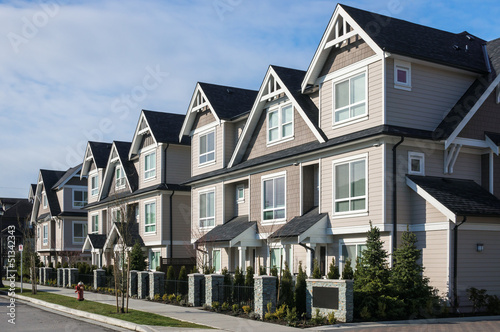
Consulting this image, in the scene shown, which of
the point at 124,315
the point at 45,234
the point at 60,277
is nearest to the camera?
the point at 124,315

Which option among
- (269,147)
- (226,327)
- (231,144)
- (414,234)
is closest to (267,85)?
(269,147)

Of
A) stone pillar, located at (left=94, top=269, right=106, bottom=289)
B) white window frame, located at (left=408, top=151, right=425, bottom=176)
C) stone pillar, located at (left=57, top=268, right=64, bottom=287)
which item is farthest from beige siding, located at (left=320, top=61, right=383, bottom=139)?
stone pillar, located at (left=57, top=268, right=64, bottom=287)

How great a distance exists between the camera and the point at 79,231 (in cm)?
5866

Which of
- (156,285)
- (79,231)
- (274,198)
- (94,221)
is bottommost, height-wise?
(156,285)

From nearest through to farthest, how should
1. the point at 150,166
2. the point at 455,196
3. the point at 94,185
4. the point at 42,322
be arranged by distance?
1. the point at 42,322
2. the point at 455,196
3. the point at 150,166
4. the point at 94,185

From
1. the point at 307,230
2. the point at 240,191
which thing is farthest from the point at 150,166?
the point at 307,230

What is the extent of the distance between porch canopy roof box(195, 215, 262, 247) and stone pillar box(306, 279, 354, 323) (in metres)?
9.44

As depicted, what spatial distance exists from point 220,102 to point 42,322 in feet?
59.0

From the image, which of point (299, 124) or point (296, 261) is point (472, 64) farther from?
point (296, 261)

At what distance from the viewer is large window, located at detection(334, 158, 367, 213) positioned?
22484 millimetres

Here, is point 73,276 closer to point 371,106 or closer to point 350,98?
point 350,98

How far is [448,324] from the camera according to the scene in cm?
1762

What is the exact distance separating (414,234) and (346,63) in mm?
7714

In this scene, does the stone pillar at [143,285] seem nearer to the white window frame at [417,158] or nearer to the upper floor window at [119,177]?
the white window frame at [417,158]
